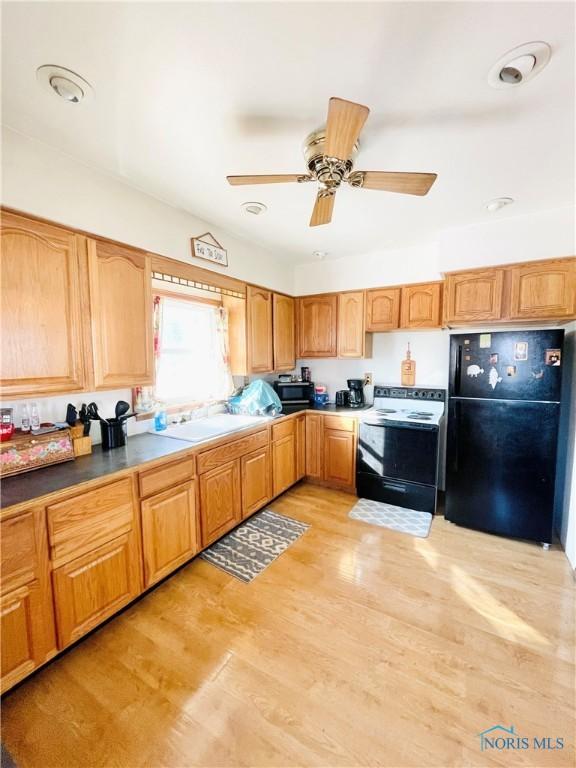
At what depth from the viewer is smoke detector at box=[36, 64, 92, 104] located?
114 centimetres

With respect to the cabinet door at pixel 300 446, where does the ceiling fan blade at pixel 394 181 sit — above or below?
above

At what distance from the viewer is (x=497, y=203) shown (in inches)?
85.1

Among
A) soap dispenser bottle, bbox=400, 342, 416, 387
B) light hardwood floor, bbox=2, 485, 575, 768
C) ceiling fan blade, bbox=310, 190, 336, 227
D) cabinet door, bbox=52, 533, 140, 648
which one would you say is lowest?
light hardwood floor, bbox=2, 485, 575, 768

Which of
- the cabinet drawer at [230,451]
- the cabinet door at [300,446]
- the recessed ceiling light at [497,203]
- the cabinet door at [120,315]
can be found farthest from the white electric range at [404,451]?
the cabinet door at [120,315]

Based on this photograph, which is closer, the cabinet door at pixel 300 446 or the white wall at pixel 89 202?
the white wall at pixel 89 202

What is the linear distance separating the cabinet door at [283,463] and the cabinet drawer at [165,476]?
1.04 m

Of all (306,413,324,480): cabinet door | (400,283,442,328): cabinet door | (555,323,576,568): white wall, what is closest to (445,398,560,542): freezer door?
(555,323,576,568): white wall

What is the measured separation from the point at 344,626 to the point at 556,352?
7.59 feet

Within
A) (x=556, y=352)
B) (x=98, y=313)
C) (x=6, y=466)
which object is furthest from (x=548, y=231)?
(x=6, y=466)

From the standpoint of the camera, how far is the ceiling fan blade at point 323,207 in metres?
1.62

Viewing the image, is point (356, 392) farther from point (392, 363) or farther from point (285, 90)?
point (285, 90)

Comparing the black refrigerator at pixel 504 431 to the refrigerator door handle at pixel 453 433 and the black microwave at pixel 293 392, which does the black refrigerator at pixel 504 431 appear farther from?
the black microwave at pixel 293 392

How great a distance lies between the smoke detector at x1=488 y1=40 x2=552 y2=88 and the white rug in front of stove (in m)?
2.78

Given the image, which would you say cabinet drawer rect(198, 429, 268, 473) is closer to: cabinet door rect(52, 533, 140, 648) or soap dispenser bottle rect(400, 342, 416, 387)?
cabinet door rect(52, 533, 140, 648)
